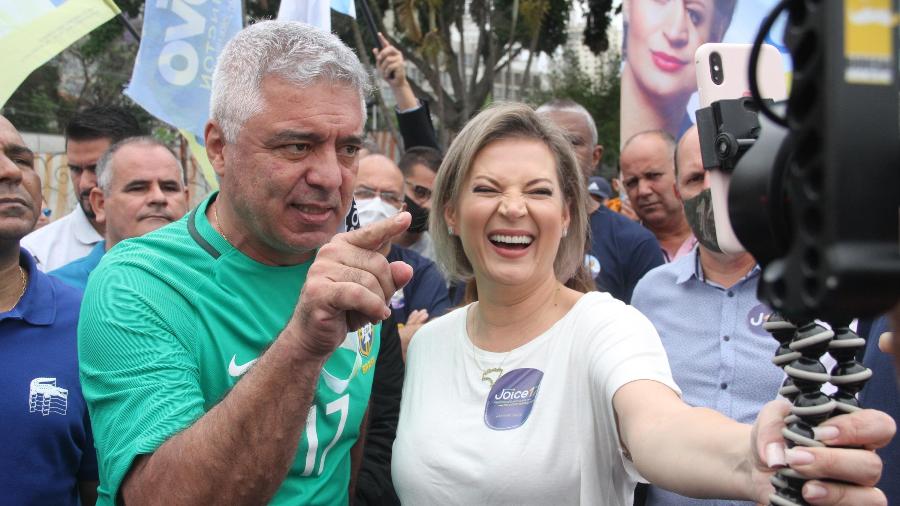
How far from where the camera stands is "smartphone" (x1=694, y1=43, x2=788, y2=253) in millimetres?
1225

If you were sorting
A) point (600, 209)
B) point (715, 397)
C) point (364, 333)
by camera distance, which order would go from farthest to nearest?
point (600, 209)
point (715, 397)
point (364, 333)

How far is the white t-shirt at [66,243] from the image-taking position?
4793 mm

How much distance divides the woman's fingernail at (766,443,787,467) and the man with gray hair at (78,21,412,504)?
820mm

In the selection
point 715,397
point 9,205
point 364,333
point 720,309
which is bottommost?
point 715,397

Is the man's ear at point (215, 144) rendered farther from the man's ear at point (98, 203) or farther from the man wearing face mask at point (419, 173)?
the man wearing face mask at point (419, 173)

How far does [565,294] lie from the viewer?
264 centimetres

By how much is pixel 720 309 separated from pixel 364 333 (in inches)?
57.0

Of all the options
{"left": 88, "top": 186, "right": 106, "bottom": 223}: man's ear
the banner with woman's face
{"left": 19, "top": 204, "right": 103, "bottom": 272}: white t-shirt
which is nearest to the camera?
{"left": 88, "top": 186, "right": 106, "bottom": 223}: man's ear

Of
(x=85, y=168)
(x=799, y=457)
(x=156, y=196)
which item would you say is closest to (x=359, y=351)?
(x=799, y=457)

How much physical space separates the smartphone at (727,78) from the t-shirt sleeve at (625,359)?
0.74 metres

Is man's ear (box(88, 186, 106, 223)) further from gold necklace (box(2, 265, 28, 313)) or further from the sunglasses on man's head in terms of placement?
gold necklace (box(2, 265, 28, 313))

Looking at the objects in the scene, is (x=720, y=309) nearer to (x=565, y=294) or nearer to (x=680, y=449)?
(x=565, y=294)

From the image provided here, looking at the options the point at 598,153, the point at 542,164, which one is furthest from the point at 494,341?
the point at 598,153

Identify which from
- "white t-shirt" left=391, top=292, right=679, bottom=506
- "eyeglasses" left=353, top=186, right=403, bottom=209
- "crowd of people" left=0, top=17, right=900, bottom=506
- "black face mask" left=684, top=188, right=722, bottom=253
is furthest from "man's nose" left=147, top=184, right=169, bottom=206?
"black face mask" left=684, top=188, right=722, bottom=253
